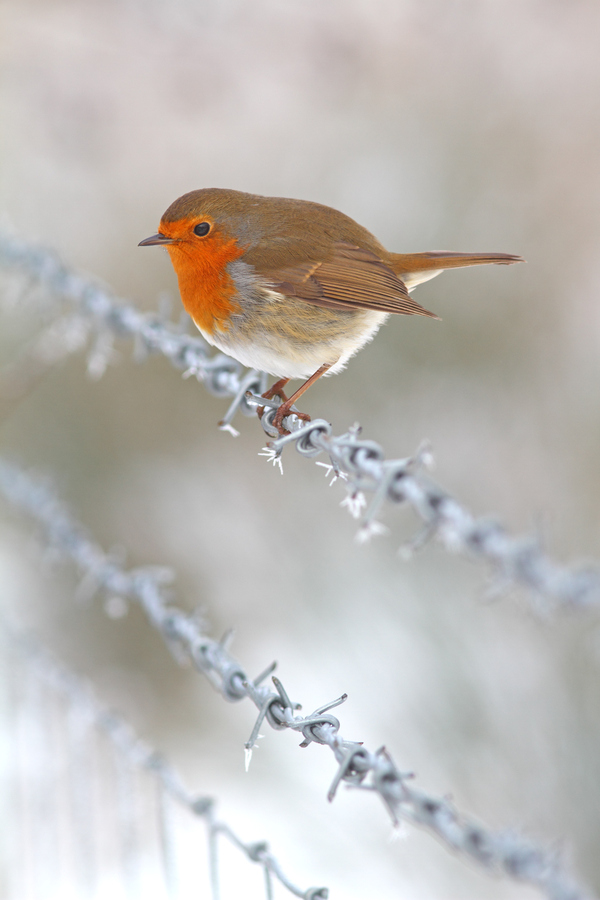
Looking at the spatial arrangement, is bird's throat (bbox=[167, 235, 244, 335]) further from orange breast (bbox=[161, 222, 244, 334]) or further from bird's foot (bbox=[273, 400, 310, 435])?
bird's foot (bbox=[273, 400, 310, 435])

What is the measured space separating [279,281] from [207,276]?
0.50 feet

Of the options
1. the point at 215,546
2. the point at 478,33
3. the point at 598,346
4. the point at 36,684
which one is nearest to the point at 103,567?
the point at 36,684

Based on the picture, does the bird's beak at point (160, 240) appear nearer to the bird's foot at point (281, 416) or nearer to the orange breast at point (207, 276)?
the orange breast at point (207, 276)

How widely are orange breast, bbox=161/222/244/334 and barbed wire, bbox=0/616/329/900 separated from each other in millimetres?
796

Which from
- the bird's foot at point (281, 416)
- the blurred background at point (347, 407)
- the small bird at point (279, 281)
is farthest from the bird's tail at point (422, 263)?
the blurred background at point (347, 407)

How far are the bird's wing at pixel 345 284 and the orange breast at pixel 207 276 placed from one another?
0.31 feet

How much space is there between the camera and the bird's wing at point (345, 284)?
60.2 inches

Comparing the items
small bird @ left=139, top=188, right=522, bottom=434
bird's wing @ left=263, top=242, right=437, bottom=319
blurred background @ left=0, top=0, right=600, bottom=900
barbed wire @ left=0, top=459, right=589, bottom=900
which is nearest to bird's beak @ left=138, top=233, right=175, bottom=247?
small bird @ left=139, top=188, right=522, bottom=434

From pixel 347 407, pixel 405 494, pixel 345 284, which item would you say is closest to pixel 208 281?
pixel 345 284

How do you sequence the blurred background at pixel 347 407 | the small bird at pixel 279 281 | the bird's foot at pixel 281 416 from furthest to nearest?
the blurred background at pixel 347 407
the small bird at pixel 279 281
the bird's foot at pixel 281 416

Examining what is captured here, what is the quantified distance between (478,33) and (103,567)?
372cm

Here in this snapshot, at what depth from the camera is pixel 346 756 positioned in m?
0.65

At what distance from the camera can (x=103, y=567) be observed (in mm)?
1452

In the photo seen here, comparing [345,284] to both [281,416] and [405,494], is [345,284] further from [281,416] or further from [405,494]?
[405,494]
